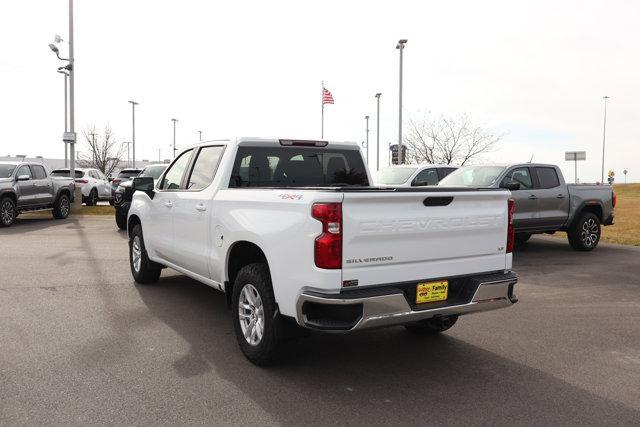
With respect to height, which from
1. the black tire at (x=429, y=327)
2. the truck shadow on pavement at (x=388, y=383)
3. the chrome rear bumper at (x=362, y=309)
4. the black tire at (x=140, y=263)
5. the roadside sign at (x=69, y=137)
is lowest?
the truck shadow on pavement at (x=388, y=383)

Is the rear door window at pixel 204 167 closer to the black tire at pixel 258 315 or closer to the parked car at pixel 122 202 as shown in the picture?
the black tire at pixel 258 315

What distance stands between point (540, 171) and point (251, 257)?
8566 mm

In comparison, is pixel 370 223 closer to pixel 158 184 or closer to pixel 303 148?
pixel 303 148

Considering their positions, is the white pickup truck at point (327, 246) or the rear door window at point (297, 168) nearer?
the white pickup truck at point (327, 246)

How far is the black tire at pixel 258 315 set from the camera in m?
4.29

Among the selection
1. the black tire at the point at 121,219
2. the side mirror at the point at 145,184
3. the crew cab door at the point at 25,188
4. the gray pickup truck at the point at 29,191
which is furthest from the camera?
the crew cab door at the point at 25,188

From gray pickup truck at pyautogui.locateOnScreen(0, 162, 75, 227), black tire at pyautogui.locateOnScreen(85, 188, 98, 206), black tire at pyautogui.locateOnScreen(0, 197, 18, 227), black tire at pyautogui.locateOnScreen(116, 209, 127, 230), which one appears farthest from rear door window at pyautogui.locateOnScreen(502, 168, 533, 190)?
black tire at pyautogui.locateOnScreen(85, 188, 98, 206)

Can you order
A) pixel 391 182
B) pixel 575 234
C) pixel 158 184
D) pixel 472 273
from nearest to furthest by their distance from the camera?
pixel 472 273, pixel 158 184, pixel 575 234, pixel 391 182

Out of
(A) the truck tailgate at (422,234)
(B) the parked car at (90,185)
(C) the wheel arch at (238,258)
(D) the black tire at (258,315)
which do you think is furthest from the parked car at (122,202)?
(A) the truck tailgate at (422,234)

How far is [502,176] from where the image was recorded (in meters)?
10.9

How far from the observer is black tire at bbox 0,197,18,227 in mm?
15469

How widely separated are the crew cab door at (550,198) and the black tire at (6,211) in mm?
13848

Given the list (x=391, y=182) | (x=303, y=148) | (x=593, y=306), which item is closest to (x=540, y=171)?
(x=391, y=182)

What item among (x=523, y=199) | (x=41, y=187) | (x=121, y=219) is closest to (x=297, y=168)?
(x=523, y=199)
